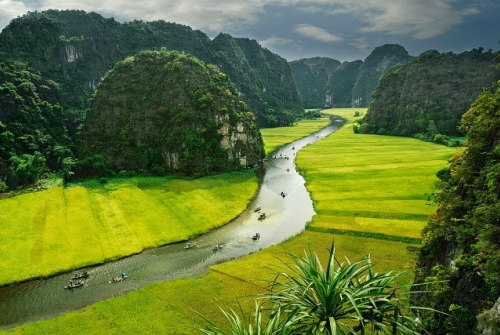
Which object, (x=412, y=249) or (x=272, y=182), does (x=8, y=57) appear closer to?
(x=272, y=182)

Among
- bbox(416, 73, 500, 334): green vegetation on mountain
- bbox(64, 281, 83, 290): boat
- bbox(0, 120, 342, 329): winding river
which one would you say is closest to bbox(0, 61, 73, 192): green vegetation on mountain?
bbox(0, 120, 342, 329): winding river

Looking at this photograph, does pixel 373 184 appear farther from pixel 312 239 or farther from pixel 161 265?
pixel 161 265

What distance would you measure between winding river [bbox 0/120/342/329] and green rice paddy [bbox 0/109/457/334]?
2.33 m

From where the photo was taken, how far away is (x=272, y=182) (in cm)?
8900

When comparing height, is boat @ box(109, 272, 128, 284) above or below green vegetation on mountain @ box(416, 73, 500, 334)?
below

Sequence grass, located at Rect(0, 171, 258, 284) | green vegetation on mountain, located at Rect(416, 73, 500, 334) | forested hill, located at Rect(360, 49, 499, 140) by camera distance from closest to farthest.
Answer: green vegetation on mountain, located at Rect(416, 73, 500, 334) → grass, located at Rect(0, 171, 258, 284) → forested hill, located at Rect(360, 49, 499, 140)

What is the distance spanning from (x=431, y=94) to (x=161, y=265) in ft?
532

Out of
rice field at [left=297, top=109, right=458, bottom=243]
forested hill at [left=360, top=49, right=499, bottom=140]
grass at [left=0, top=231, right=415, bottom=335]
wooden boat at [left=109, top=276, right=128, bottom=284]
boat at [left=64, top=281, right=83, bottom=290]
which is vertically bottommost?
grass at [left=0, top=231, right=415, bottom=335]

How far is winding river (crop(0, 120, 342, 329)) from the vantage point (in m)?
38.3

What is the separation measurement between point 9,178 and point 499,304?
8684cm

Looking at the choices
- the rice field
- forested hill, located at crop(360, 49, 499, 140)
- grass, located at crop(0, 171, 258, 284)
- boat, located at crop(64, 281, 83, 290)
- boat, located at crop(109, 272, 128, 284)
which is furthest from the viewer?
forested hill, located at crop(360, 49, 499, 140)

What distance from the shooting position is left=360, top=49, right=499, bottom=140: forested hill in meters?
158

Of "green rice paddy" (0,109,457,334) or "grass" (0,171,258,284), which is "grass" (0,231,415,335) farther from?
"grass" (0,171,258,284)

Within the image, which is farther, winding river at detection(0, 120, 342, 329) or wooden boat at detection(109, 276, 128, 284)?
wooden boat at detection(109, 276, 128, 284)
